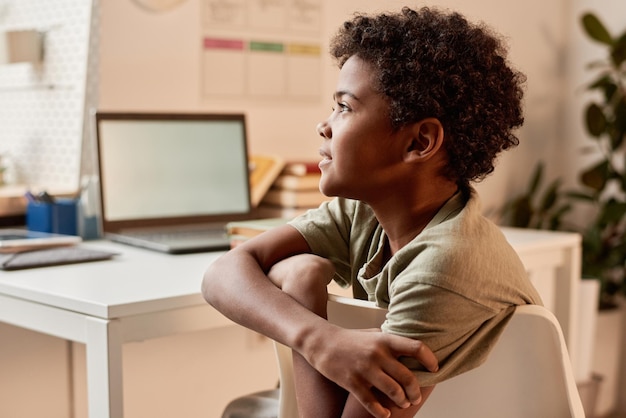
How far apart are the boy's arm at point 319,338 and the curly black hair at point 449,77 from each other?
254mm

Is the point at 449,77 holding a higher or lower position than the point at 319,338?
higher

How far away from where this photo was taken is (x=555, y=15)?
3.26m

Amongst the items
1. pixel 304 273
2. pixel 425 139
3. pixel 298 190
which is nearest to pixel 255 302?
pixel 304 273

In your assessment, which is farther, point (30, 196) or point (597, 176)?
point (597, 176)

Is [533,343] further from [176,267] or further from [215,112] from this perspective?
[215,112]

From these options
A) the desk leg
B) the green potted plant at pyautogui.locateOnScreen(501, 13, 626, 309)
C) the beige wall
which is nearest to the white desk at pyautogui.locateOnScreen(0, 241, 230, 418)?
the desk leg

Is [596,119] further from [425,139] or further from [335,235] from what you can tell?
[425,139]

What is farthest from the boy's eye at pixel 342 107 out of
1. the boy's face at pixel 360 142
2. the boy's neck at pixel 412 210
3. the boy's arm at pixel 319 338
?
the boy's arm at pixel 319 338

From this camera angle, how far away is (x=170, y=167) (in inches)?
82.2

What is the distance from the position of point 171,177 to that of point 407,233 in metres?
1.13

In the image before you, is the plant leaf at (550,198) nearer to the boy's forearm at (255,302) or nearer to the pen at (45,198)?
the pen at (45,198)

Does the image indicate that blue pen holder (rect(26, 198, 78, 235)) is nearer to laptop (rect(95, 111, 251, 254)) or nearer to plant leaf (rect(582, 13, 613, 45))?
laptop (rect(95, 111, 251, 254))

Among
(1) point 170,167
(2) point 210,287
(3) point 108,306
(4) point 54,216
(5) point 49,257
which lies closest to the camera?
(2) point 210,287

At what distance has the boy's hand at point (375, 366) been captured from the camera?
865mm
